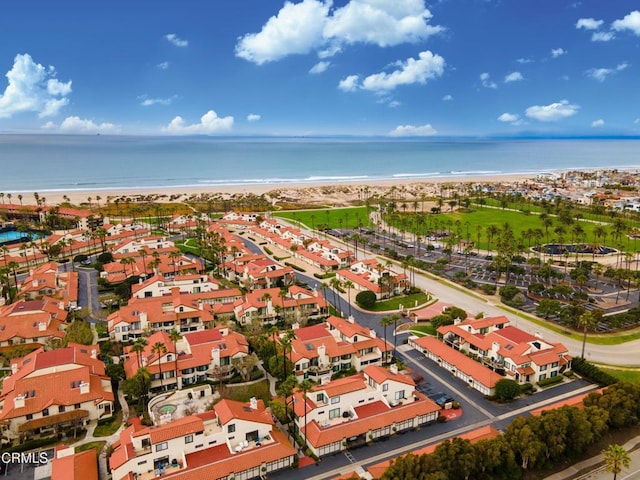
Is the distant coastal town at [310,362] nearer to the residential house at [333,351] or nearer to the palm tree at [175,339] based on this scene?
the residential house at [333,351]

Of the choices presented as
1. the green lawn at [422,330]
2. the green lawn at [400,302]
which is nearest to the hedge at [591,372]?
the green lawn at [422,330]

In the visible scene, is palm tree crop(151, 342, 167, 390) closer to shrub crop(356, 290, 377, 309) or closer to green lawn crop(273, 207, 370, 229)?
shrub crop(356, 290, 377, 309)

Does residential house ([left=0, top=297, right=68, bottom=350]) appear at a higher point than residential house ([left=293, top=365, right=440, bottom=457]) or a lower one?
higher

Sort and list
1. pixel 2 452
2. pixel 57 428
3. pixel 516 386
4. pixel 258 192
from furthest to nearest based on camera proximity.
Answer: pixel 258 192 → pixel 516 386 → pixel 57 428 → pixel 2 452

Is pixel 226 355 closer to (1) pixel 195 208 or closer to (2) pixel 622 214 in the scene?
(1) pixel 195 208

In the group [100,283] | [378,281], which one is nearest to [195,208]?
[100,283]

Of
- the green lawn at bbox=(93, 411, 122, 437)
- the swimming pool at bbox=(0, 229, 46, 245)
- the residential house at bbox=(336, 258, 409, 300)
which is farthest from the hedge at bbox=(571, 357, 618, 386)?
the swimming pool at bbox=(0, 229, 46, 245)
